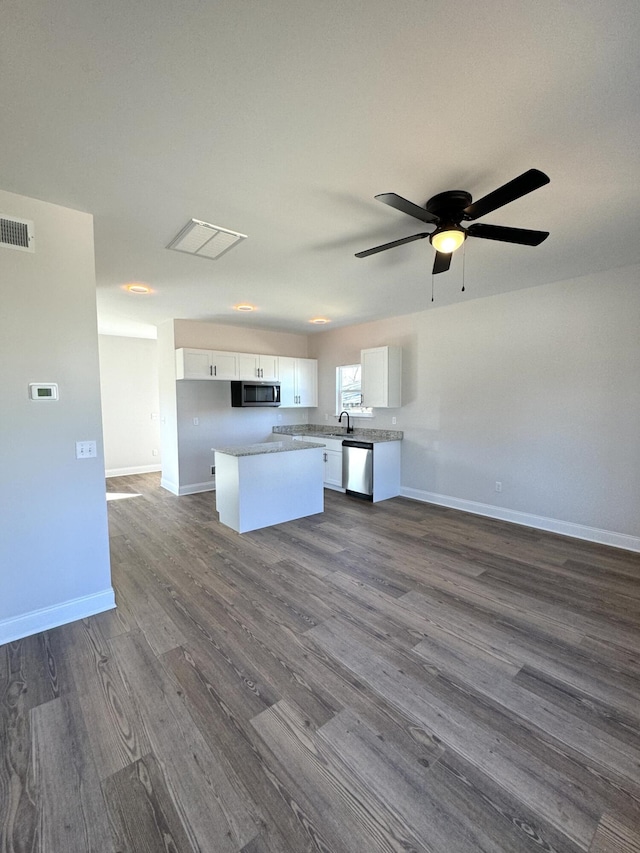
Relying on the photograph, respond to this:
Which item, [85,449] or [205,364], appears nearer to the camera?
[85,449]

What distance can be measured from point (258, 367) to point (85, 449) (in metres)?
3.82

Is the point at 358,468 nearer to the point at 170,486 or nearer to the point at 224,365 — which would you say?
the point at 224,365

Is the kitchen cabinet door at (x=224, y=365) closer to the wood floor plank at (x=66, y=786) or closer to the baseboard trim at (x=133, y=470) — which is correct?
the baseboard trim at (x=133, y=470)

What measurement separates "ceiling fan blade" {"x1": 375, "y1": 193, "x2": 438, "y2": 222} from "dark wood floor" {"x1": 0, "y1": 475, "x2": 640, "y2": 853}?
2.53 m

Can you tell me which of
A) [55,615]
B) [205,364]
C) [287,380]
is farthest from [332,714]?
[287,380]

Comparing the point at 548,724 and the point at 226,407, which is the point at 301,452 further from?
the point at 548,724

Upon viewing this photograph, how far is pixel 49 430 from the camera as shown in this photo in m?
2.38

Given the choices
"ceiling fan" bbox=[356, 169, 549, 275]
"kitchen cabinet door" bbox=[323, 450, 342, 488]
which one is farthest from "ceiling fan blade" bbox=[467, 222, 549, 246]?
"kitchen cabinet door" bbox=[323, 450, 342, 488]

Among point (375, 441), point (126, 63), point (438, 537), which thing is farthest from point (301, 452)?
point (126, 63)

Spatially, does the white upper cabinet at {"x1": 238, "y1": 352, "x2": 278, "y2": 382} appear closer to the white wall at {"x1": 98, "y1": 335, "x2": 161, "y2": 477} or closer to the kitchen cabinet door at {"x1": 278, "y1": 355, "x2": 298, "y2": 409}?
the kitchen cabinet door at {"x1": 278, "y1": 355, "x2": 298, "y2": 409}

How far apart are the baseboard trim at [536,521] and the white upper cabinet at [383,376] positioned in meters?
1.45

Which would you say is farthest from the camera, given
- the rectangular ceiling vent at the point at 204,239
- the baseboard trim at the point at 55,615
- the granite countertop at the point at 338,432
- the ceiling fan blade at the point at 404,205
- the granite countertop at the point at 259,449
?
the granite countertop at the point at 338,432

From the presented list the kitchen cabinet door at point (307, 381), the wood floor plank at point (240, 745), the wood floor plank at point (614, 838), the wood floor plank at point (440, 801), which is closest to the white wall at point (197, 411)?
the kitchen cabinet door at point (307, 381)

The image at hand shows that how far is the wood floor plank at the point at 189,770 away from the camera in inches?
49.2
